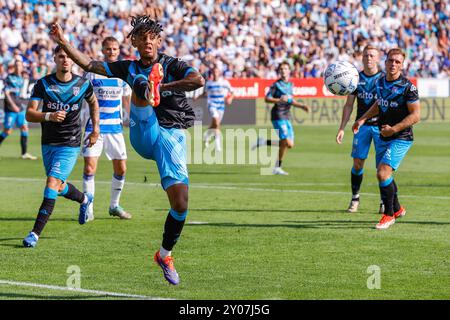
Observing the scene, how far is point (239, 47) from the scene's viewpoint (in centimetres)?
4003

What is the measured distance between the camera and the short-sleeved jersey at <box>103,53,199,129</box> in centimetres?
883

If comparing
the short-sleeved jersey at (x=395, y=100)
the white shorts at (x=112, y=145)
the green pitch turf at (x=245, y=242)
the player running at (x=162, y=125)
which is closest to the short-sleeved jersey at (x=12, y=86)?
the green pitch turf at (x=245, y=242)

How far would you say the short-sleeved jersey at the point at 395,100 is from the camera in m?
12.6

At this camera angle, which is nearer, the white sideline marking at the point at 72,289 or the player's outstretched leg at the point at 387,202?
the white sideline marking at the point at 72,289

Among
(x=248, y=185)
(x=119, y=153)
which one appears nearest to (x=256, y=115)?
(x=248, y=185)

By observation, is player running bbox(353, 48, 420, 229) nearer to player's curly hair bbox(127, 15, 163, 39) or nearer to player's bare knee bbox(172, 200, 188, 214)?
player's bare knee bbox(172, 200, 188, 214)

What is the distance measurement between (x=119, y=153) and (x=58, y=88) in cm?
235

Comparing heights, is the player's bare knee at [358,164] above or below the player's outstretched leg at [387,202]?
above

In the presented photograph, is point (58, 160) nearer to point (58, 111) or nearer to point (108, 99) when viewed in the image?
point (58, 111)

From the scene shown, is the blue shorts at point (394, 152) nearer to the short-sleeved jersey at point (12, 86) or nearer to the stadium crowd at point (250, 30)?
the short-sleeved jersey at point (12, 86)

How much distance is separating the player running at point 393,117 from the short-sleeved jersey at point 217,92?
613 inches
